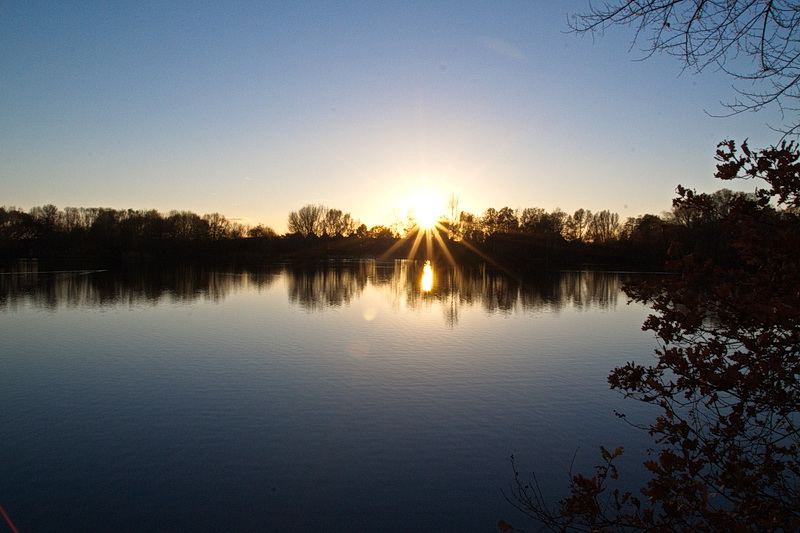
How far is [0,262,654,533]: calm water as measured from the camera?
23.3ft

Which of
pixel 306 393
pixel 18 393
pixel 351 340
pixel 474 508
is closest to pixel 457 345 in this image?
pixel 351 340

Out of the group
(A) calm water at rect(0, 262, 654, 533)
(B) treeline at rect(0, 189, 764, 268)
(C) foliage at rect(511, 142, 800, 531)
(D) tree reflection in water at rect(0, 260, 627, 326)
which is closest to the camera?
(C) foliage at rect(511, 142, 800, 531)

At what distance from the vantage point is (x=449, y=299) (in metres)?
31.8

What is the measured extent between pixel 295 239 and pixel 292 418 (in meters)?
94.6

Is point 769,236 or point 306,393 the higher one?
point 769,236

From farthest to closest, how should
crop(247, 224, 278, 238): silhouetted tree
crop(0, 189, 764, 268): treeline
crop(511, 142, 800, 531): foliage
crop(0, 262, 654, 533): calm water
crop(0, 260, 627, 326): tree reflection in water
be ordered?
crop(247, 224, 278, 238): silhouetted tree → crop(0, 189, 764, 268): treeline → crop(0, 260, 627, 326): tree reflection in water → crop(0, 262, 654, 533): calm water → crop(511, 142, 800, 531): foliage

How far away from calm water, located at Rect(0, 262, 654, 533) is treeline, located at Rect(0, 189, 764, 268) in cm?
5707

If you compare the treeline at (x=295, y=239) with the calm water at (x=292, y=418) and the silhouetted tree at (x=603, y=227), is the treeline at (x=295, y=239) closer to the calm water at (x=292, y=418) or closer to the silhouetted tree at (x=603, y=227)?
the silhouetted tree at (x=603, y=227)

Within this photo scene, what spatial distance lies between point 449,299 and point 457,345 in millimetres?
13836

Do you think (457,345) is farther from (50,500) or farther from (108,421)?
(50,500)

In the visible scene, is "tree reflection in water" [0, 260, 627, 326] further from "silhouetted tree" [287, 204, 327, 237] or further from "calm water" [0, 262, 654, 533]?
"silhouetted tree" [287, 204, 327, 237]

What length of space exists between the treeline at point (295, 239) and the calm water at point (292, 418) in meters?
57.1

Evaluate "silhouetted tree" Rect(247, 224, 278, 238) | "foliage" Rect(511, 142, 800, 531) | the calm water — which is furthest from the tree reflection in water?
"silhouetted tree" Rect(247, 224, 278, 238)

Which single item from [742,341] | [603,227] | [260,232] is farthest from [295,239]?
[742,341]
